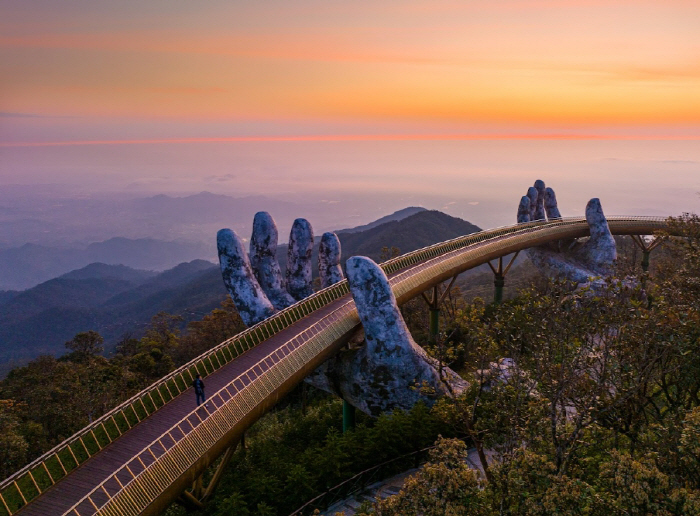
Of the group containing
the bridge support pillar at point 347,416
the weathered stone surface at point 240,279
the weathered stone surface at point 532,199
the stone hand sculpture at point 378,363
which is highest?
the weathered stone surface at point 532,199

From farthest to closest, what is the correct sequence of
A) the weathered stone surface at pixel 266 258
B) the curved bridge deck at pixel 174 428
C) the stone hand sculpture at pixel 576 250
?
the stone hand sculpture at pixel 576 250, the weathered stone surface at pixel 266 258, the curved bridge deck at pixel 174 428

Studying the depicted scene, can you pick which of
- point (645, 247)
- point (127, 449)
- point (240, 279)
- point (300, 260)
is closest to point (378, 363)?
point (240, 279)

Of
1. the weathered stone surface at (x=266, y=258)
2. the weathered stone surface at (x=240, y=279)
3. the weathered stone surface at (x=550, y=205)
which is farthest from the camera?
the weathered stone surface at (x=550, y=205)

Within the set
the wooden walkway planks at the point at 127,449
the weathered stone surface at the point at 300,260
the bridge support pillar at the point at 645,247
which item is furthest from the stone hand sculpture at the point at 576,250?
the wooden walkway planks at the point at 127,449

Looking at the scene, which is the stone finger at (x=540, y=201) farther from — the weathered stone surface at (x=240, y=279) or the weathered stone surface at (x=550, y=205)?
the weathered stone surface at (x=240, y=279)

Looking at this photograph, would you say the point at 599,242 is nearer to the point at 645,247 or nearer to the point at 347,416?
the point at 645,247

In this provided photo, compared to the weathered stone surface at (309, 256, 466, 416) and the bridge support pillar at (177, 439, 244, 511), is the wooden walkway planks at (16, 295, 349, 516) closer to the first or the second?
the bridge support pillar at (177, 439, 244, 511)

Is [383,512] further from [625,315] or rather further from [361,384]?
[361,384]
